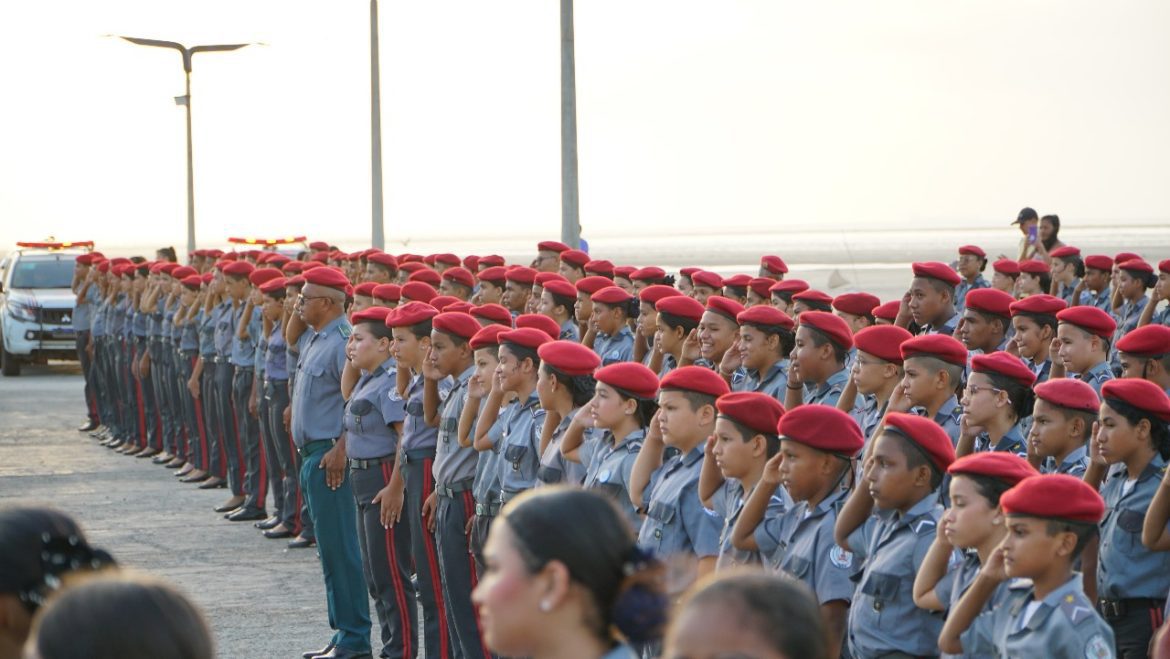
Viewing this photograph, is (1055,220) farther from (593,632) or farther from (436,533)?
(593,632)

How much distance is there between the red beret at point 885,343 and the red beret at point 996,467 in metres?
2.63

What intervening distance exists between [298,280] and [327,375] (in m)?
2.19

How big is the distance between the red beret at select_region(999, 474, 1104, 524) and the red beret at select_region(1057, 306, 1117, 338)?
4.06m

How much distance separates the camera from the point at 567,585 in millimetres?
2830

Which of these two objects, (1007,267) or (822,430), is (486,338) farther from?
(1007,267)

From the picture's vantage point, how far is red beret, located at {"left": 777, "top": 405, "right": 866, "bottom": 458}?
5383mm

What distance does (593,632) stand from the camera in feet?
9.41

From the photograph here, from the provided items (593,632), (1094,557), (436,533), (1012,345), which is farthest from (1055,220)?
(593,632)

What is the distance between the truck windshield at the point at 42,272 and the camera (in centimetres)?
2527

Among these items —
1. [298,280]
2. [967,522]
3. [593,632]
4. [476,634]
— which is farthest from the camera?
[298,280]

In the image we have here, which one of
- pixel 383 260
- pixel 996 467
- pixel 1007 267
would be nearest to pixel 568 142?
pixel 383 260

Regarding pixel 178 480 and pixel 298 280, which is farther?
pixel 178 480

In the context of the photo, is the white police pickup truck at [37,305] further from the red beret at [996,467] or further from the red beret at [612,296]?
the red beret at [996,467]

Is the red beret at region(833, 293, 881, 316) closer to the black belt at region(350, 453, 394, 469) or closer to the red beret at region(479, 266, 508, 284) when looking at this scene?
the black belt at region(350, 453, 394, 469)
